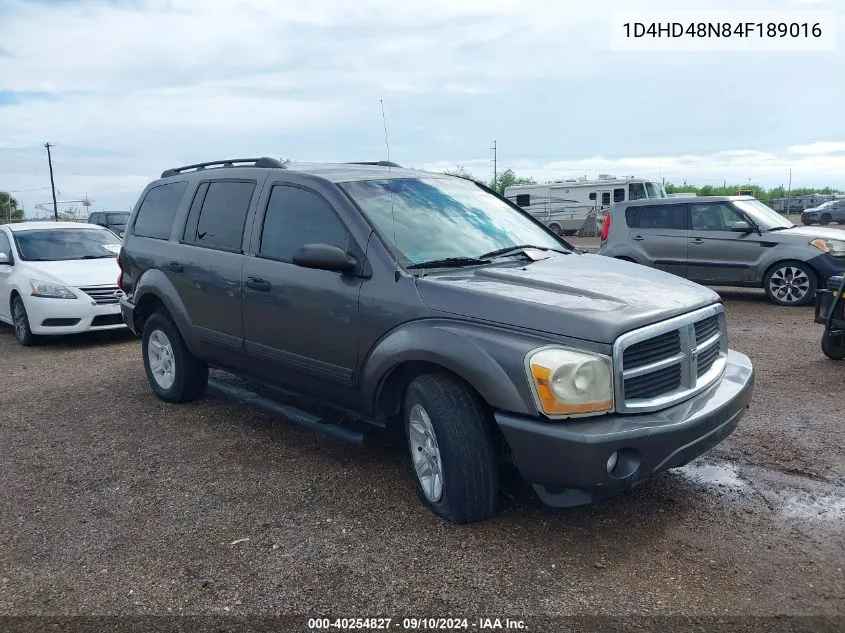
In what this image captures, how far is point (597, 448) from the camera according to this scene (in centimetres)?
308

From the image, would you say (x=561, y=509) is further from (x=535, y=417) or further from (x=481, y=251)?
(x=481, y=251)

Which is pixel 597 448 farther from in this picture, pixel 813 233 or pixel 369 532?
pixel 813 233

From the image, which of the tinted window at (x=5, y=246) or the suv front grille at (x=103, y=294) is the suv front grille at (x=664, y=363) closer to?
the suv front grille at (x=103, y=294)

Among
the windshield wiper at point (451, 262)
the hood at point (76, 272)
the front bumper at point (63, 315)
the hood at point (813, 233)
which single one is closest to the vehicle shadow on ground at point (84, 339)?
the front bumper at point (63, 315)

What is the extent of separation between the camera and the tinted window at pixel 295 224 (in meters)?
4.32

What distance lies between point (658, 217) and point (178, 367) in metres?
8.44

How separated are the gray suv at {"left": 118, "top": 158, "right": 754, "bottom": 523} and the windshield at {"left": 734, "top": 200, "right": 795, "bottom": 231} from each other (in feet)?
23.7

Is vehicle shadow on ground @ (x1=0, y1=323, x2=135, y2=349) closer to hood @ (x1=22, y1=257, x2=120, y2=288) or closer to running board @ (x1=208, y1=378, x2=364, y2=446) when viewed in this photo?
hood @ (x1=22, y1=257, x2=120, y2=288)

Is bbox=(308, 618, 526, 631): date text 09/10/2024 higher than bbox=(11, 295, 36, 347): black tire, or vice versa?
bbox=(11, 295, 36, 347): black tire

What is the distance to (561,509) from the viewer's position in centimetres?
383

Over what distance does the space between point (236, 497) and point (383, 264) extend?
61.8 inches

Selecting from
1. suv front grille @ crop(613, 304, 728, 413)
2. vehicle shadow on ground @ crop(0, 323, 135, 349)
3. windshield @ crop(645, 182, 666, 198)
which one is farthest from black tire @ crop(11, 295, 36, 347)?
windshield @ crop(645, 182, 666, 198)

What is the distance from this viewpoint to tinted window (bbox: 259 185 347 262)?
4.32 m

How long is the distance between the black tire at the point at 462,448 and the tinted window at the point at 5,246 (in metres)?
8.16
